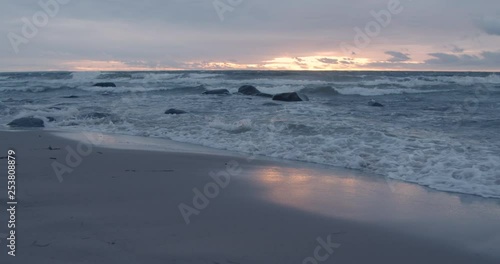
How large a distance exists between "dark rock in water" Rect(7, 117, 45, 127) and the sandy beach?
20.6 feet

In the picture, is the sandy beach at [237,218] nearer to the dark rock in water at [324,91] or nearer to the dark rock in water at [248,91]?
the dark rock in water at [248,91]

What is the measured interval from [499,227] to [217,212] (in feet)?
9.65

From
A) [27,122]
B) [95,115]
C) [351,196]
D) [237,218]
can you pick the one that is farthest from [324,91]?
[237,218]

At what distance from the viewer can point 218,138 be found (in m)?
11.2

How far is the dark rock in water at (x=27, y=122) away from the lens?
1336 centimetres

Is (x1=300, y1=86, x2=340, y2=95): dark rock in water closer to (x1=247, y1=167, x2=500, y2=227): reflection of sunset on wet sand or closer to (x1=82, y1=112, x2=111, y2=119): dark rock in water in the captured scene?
(x1=82, y1=112, x2=111, y2=119): dark rock in water

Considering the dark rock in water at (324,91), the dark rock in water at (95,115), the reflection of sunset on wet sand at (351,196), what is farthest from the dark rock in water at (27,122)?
the dark rock in water at (324,91)

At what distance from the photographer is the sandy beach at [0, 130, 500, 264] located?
3.96 meters

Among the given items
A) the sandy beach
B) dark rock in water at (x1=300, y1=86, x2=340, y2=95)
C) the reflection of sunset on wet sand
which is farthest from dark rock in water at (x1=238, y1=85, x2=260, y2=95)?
the reflection of sunset on wet sand

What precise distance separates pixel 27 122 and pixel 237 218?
1063 cm

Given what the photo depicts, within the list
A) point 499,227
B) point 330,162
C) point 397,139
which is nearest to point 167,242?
point 499,227

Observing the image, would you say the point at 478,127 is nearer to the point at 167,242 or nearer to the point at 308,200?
the point at 308,200

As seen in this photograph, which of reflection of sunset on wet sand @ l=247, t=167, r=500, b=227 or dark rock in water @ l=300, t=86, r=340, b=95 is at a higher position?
reflection of sunset on wet sand @ l=247, t=167, r=500, b=227

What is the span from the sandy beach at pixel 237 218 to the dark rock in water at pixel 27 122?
20.6ft
